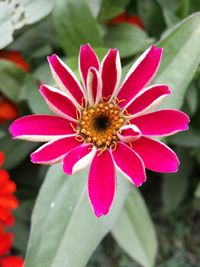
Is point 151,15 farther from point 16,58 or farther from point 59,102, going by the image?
point 59,102

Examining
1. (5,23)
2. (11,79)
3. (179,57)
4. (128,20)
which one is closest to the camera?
(179,57)

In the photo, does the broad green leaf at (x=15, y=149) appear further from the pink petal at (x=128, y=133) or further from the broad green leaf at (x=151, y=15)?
the pink petal at (x=128, y=133)

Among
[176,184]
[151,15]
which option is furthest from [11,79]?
[176,184]

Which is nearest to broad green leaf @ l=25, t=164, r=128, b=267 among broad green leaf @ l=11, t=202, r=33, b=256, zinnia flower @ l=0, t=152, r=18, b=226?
zinnia flower @ l=0, t=152, r=18, b=226

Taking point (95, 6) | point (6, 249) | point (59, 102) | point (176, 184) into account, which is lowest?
point (176, 184)

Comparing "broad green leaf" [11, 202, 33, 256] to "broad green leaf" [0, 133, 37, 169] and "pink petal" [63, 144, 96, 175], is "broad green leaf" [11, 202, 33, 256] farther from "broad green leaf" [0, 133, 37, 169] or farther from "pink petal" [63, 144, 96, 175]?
"pink petal" [63, 144, 96, 175]

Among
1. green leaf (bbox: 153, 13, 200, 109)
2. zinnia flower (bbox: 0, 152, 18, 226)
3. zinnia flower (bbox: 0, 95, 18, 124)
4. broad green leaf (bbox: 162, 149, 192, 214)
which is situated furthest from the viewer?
broad green leaf (bbox: 162, 149, 192, 214)

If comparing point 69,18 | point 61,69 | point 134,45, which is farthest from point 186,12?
point 61,69
